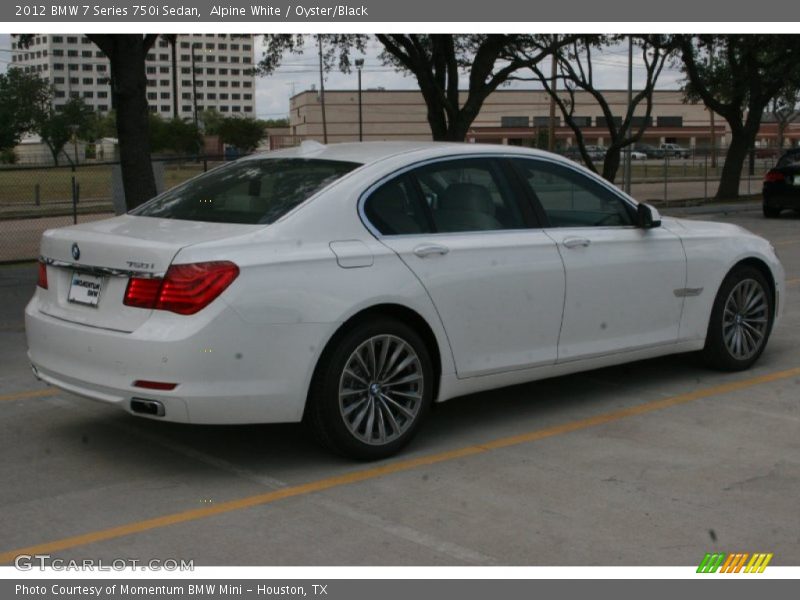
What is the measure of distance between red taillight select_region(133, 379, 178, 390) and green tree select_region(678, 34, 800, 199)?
24944mm

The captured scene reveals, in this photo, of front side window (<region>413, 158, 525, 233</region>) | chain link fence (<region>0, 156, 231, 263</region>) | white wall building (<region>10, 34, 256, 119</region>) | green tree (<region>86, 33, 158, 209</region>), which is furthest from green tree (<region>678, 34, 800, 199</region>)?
white wall building (<region>10, 34, 256, 119</region>)

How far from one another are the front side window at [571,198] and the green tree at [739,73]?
72.9 ft

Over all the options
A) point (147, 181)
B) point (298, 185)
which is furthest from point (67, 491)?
point (147, 181)

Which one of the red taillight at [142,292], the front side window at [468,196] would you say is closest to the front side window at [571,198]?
the front side window at [468,196]

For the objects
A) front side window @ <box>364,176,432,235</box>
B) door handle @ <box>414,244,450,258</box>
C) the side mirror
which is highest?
front side window @ <box>364,176,432,235</box>

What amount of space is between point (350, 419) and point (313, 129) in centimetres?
8823

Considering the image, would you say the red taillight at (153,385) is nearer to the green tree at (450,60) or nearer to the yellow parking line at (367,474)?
the yellow parking line at (367,474)

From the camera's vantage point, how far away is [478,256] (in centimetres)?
627

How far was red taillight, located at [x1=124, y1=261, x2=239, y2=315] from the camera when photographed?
5312 mm

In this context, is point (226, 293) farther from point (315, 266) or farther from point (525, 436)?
point (525, 436)

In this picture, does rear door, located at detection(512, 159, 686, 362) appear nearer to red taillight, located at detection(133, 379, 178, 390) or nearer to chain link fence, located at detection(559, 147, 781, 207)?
red taillight, located at detection(133, 379, 178, 390)

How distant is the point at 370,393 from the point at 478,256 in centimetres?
105

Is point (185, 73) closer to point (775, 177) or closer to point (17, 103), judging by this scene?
point (17, 103)

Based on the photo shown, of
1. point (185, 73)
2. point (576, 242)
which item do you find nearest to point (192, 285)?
point (576, 242)
